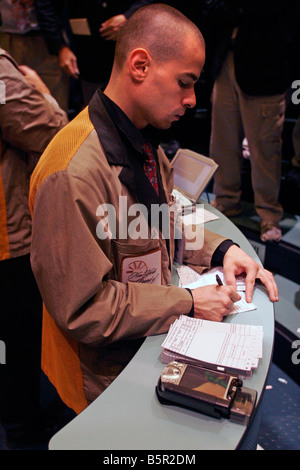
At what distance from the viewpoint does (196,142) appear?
3943 millimetres

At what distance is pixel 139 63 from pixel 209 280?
2.26 feet

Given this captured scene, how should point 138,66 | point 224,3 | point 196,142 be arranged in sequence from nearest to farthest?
point 138,66 < point 224,3 < point 196,142

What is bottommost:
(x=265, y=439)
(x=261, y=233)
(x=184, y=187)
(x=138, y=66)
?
(x=265, y=439)

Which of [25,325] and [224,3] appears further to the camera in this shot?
[224,3]

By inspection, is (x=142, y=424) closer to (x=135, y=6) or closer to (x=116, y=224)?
(x=116, y=224)

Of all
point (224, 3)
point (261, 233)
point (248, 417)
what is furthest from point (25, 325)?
point (224, 3)

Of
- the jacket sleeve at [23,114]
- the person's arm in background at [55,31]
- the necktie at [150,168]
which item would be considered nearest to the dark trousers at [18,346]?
the jacket sleeve at [23,114]

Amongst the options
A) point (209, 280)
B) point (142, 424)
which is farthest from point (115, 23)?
point (142, 424)

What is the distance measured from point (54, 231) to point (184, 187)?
1090 millimetres

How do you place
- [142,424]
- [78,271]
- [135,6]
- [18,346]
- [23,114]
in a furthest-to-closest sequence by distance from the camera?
[135,6] → [18,346] → [23,114] → [78,271] → [142,424]

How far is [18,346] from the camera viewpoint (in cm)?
179

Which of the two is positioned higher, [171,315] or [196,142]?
[171,315]
